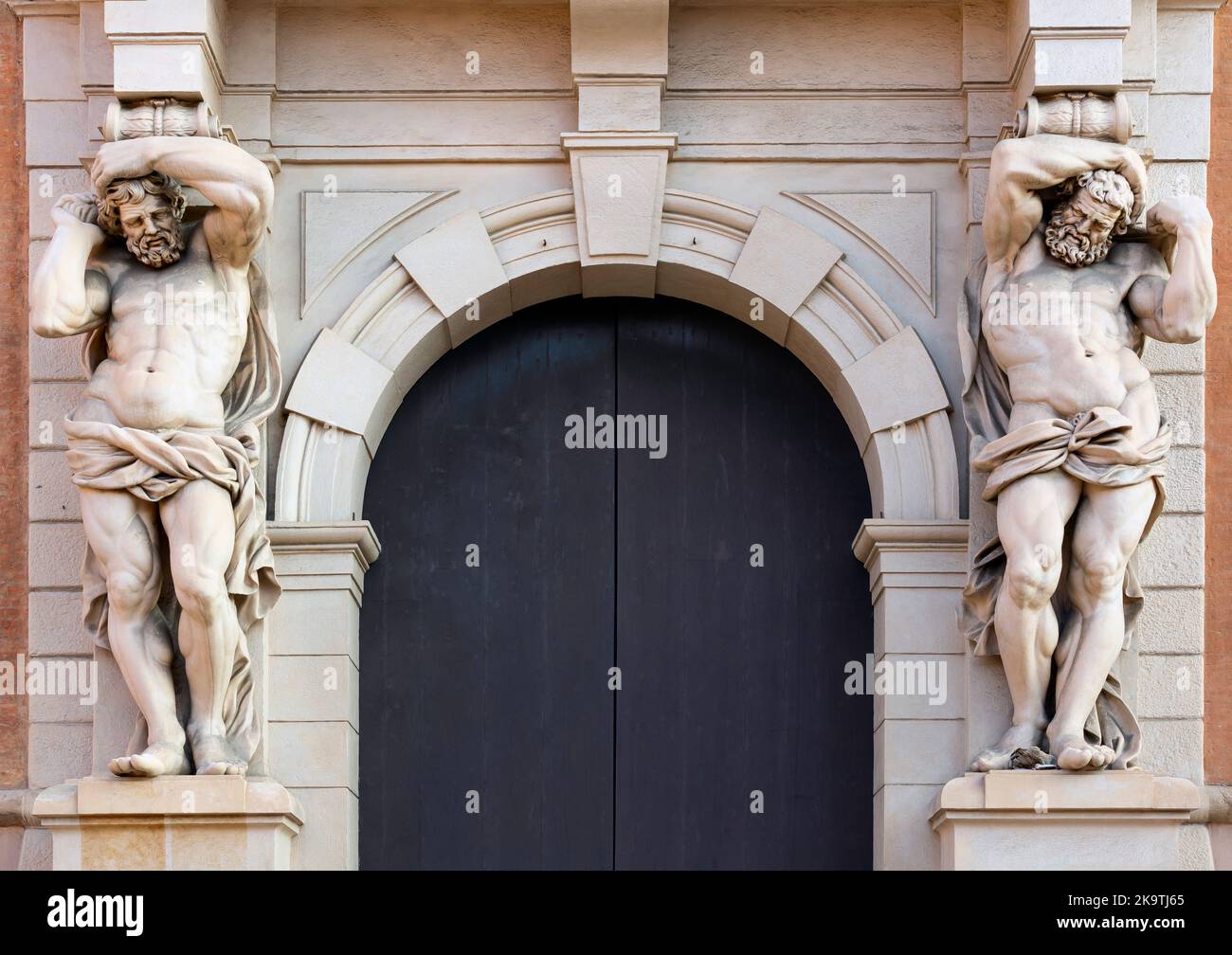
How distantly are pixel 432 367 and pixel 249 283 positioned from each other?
1.15 meters

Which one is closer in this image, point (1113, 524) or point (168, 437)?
point (1113, 524)

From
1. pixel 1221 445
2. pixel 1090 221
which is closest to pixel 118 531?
pixel 1090 221

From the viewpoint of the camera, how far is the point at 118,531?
36.4 feet

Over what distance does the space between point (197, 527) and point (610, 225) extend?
8.50ft

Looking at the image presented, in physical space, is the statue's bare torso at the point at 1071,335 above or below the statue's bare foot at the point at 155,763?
above

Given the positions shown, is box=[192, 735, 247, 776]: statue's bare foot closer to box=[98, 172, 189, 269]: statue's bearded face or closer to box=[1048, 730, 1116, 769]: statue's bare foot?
box=[98, 172, 189, 269]: statue's bearded face

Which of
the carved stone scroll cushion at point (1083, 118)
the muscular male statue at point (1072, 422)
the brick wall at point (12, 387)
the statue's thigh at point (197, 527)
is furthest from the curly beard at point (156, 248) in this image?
the carved stone scroll cushion at point (1083, 118)

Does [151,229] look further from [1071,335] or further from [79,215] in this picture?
[1071,335]

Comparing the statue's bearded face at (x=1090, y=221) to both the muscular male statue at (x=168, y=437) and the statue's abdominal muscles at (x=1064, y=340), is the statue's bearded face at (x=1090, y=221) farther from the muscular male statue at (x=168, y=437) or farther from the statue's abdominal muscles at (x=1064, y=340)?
the muscular male statue at (x=168, y=437)

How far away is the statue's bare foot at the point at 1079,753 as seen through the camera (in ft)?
35.5

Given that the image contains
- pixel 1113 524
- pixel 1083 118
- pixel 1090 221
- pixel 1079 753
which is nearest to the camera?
pixel 1079 753

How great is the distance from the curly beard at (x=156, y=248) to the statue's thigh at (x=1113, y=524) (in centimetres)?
445
